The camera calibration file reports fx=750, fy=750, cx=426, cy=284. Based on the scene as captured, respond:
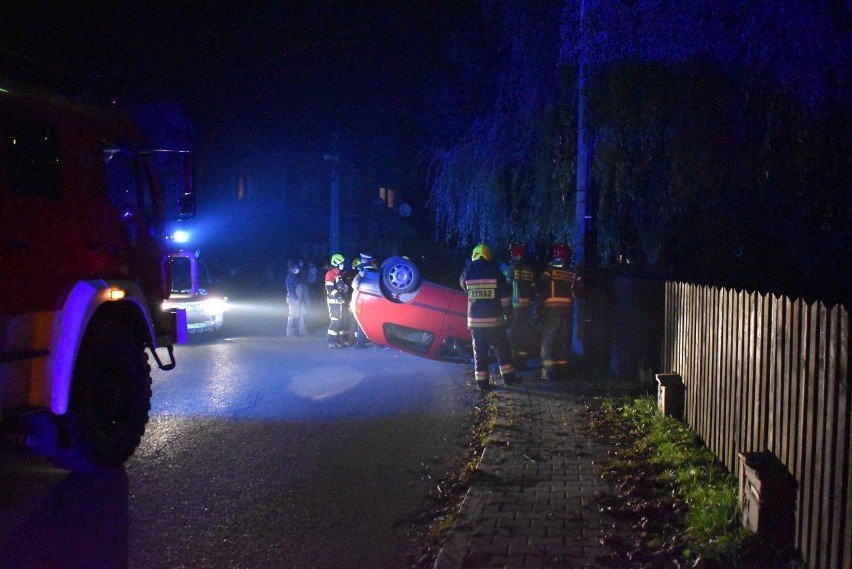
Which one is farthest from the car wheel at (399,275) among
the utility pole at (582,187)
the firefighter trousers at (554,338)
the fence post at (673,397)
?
the fence post at (673,397)

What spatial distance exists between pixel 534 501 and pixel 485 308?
464 centimetres

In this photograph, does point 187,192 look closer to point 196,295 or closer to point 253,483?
point 253,483

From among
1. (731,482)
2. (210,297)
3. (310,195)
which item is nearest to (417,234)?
(310,195)

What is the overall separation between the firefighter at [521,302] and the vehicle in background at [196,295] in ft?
20.7

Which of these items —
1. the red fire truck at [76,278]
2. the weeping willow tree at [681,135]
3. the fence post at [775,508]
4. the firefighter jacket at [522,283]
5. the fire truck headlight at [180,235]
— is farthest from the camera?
the firefighter jacket at [522,283]

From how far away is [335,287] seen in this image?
46.0ft

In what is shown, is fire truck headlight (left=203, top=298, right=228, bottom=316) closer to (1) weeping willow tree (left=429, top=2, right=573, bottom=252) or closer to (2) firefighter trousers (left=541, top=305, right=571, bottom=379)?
(1) weeping willow tree (left=429, top=2, right=573, bottom=252)

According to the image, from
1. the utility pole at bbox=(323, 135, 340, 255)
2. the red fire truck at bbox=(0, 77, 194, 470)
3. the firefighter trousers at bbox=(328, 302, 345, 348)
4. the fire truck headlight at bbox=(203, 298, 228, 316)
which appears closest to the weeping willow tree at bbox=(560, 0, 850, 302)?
the firefighter trousers at bbox=(328, 302, 345, 348)

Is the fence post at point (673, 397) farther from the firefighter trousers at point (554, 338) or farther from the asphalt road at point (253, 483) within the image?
the firefighter trousers at point (554, 338)

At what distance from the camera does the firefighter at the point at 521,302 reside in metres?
11.3

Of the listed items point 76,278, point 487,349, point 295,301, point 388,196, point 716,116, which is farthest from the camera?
point 388,196

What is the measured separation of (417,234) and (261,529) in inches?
1153

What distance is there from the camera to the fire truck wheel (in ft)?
18.7

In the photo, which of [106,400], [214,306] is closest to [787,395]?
[106,400]
